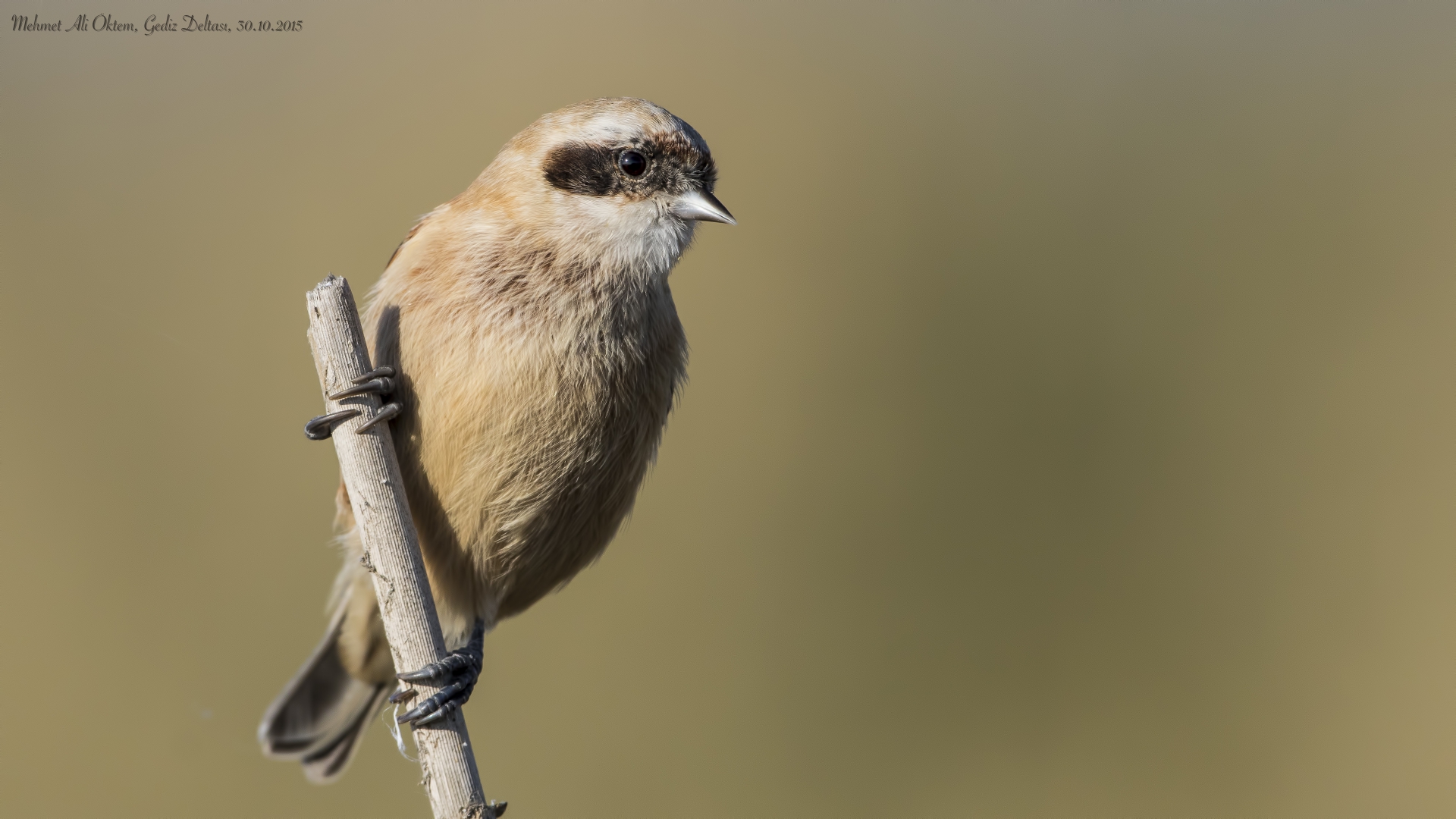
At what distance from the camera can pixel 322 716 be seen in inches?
153

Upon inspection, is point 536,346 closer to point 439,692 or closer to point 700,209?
point 700,209

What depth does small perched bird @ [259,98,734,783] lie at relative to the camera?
2.52m

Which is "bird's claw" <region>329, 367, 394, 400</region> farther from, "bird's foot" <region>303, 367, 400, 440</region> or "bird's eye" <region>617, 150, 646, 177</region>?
"bird's eye" <region>617, 150, 646, 177</region>

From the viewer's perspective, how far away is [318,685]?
12.8 ft

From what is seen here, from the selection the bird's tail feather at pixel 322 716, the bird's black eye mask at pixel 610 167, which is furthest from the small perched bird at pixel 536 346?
the bird's tail feather at pixel 322 716

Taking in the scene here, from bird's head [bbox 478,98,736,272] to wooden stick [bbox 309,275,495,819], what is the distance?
560 mm

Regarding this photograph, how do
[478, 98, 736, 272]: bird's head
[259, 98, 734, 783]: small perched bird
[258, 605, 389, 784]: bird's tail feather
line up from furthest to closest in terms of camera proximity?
[258, 605, 389, 784]: bird's tail feather
[478, 98, 736, 272]: bird's head
[259, 98, 734, 783]: small perched bird

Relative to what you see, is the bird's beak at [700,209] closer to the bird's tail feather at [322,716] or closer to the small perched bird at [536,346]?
the small perched bird at [536,346]

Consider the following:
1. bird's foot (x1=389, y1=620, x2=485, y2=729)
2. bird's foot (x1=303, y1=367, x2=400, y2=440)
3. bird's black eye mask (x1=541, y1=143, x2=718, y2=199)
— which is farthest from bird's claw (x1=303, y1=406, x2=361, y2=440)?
bird's black eye mask (x1=541, y1=143, x2=718, y2=199)

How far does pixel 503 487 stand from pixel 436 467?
0.18 meters

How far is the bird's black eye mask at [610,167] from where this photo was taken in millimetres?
2705

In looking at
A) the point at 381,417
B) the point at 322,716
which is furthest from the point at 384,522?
the point at 322,716

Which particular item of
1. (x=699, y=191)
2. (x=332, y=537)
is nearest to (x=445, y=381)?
(x=699, y=191)

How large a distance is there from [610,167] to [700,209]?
270 mm
